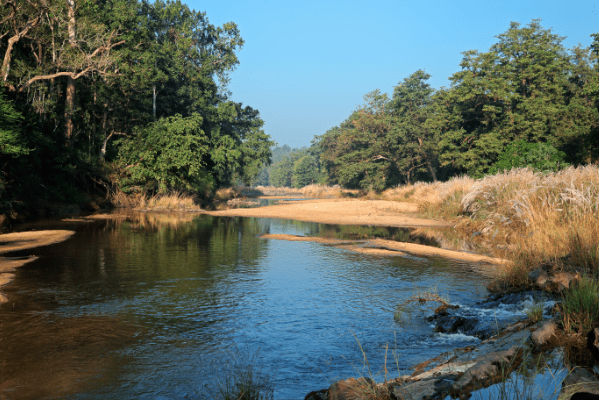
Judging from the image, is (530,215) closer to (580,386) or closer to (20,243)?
(580,386)

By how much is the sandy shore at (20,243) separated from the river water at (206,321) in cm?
36

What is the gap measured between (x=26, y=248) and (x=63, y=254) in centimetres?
175

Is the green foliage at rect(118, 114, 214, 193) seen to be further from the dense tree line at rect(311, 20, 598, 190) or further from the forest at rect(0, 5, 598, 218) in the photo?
the dense tree line at rect(311, 20, 598, 190)

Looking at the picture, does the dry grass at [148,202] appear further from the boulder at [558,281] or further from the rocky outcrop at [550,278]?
the boulder at [558,281]

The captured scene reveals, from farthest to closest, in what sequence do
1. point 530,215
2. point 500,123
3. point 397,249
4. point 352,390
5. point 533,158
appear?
point 500,123
point 533,158
point 397,249
point 530,215
point 352,390

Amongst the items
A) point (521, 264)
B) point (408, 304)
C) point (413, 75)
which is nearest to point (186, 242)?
point (408, 304)

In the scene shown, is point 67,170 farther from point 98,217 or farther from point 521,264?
point 521,264

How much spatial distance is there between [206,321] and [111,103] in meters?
31.7

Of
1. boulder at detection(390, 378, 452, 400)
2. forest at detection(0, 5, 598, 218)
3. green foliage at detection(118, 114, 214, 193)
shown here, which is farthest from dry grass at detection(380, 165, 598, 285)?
green foliage at detection(118, 114, 214, 193)

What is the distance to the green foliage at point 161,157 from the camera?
34156 millimetres

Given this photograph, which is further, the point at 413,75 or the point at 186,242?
the point at 413,75

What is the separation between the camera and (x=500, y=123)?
143 ft

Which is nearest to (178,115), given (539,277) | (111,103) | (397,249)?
(111,103)

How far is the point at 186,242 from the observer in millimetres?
18547
